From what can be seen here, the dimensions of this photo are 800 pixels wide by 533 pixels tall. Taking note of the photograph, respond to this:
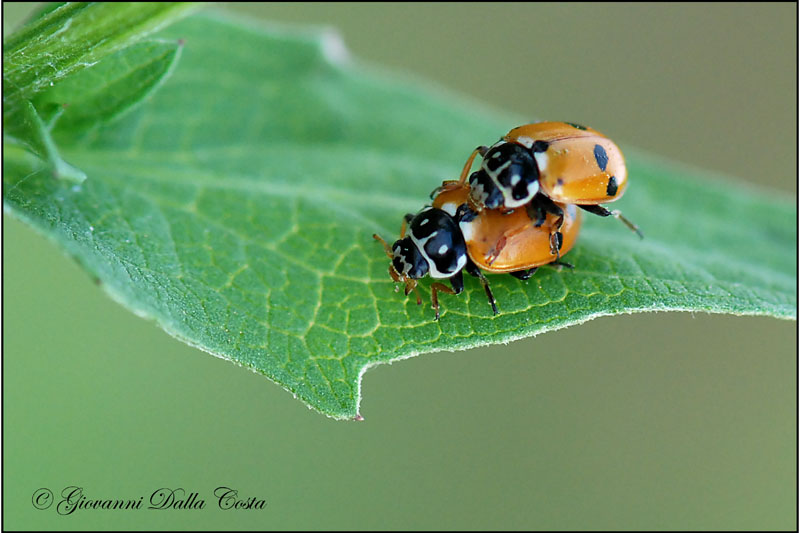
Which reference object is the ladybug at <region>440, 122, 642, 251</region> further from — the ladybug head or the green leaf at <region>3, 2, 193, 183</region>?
the green leaf at <region>3, 2, 193, 183</region>

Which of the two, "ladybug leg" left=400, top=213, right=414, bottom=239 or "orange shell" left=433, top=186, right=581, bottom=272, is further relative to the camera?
"ladybug leg" left=400, top=213, right=414, bottom=239

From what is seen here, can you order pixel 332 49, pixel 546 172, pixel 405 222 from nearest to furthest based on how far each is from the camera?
1. pixel 546 172
2. pixel 405 222
3. pixel 332 49

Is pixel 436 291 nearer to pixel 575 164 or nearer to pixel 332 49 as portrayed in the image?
pixel 575 164

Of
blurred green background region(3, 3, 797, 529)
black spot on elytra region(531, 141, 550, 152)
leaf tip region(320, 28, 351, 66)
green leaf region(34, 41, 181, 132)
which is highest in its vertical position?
green leaf region(34, 41, 181, 132)

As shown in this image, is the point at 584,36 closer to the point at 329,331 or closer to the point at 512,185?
the point at 512,185

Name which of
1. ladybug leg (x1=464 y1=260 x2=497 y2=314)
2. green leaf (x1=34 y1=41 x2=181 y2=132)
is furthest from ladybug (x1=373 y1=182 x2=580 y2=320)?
green leaf (x1=34 y1=41 x2=181 y2=132)

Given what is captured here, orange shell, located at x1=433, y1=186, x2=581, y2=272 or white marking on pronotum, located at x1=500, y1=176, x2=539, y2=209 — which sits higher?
white marking on pronotum, located at x1=500, y1=176, x2=539, y2=209

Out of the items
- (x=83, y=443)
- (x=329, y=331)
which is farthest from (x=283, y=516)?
(x=329, y=331)

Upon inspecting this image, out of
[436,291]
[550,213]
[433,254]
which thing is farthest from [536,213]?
[436,291]
